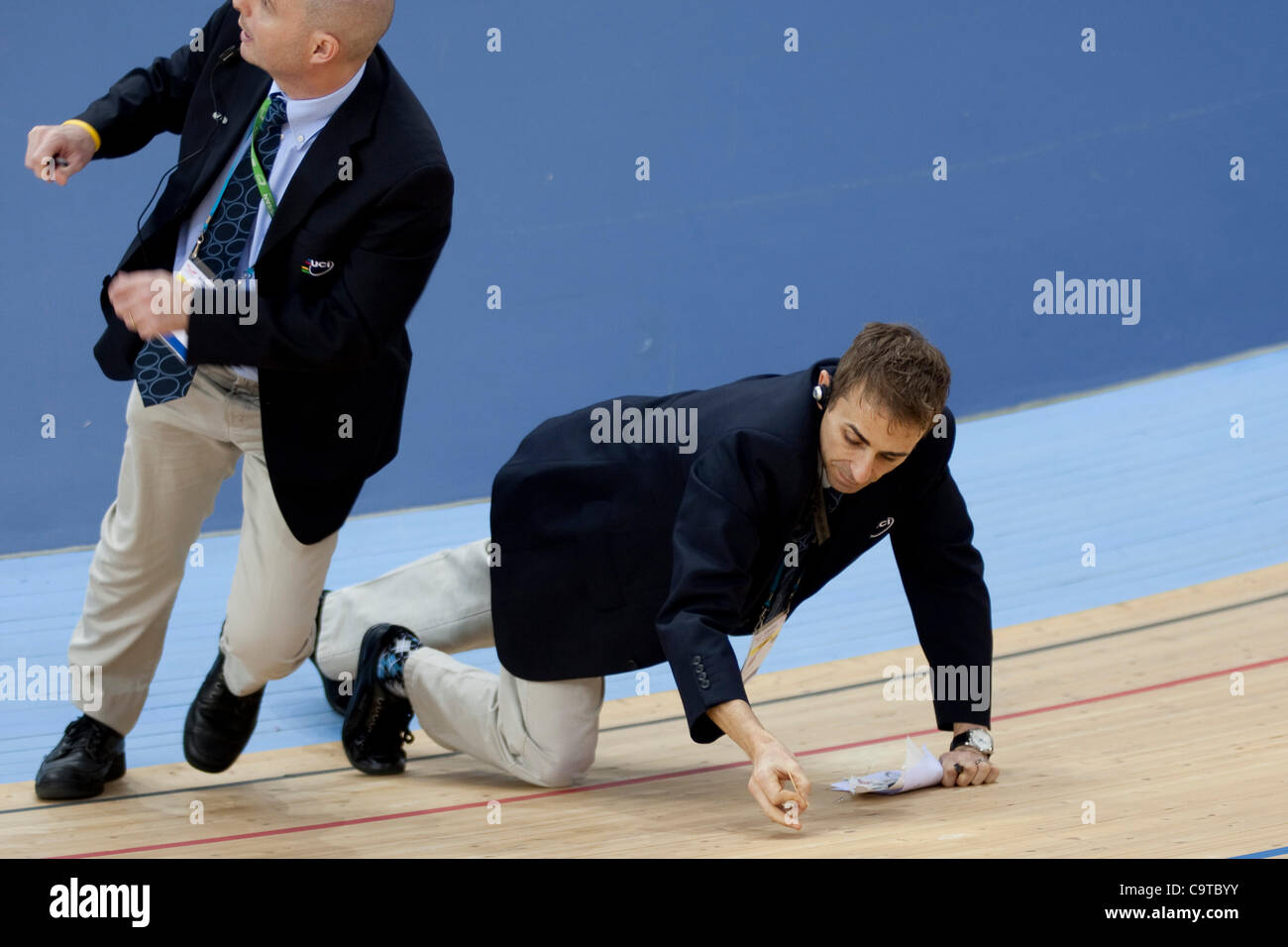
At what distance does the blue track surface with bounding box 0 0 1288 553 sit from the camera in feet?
13.7

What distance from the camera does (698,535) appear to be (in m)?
2.13

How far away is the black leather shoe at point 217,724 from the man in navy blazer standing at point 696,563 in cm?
24

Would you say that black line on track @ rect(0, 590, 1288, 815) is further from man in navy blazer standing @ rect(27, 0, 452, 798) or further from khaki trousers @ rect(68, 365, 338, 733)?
khaki trousers @ rect(68, 365, 338, 733)

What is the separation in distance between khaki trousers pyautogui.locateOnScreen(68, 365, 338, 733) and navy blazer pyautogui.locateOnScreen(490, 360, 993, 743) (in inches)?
15.3

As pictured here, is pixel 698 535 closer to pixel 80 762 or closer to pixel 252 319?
pixel 252 319

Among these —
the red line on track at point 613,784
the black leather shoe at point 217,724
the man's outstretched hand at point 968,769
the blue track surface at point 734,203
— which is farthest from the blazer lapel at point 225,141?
the blue track surface at point 734,203

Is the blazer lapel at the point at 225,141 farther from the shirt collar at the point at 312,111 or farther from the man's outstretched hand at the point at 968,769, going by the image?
the man's outstretched hand at the point at 968,769

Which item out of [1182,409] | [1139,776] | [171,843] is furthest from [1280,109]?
[171,843]

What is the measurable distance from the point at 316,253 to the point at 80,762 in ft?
3.57

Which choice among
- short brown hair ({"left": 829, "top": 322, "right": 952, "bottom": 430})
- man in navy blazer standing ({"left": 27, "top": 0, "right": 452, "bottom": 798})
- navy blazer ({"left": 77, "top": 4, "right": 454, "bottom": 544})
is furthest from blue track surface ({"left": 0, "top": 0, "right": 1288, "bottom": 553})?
short brown hair ({"left": 829, "top": 322, "right": 952, "bottom": 430})

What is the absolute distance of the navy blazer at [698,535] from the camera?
7.01 feet

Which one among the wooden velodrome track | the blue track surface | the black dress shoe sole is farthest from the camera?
the blue track surface
